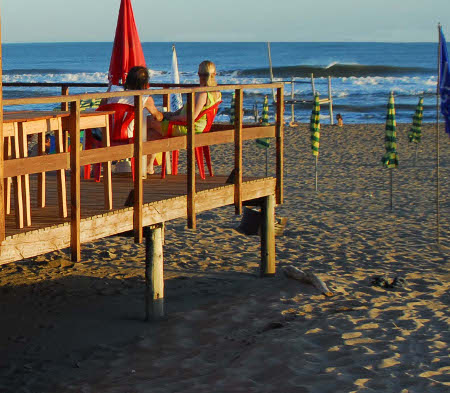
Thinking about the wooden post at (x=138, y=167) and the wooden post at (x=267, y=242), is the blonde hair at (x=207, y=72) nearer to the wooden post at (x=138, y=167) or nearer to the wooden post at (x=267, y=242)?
Answer: the wooden post at (x=267, y=242)

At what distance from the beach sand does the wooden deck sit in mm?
879

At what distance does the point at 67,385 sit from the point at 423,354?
2.34m

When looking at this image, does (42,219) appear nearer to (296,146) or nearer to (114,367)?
(114,367)

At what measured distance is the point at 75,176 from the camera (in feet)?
16.4

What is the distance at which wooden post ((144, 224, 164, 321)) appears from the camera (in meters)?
6.23

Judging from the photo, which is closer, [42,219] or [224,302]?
[42,219]

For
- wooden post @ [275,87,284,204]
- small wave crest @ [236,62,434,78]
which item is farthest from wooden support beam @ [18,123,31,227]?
small wave crest @ [236,62,434,78]

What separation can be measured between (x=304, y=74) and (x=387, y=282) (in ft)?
188

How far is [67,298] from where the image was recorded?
275 inches

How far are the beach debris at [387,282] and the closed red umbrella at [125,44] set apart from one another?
9.93 feet

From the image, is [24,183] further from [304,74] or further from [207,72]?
[304,74]

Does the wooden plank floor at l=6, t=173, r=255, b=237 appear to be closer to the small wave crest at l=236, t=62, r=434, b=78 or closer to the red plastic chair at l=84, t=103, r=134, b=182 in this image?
the red plastic chair at l=84, t=103, r=134, b=182

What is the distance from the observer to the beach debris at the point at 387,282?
283 inches

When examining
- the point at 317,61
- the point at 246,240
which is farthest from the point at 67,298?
the point at 317,61
